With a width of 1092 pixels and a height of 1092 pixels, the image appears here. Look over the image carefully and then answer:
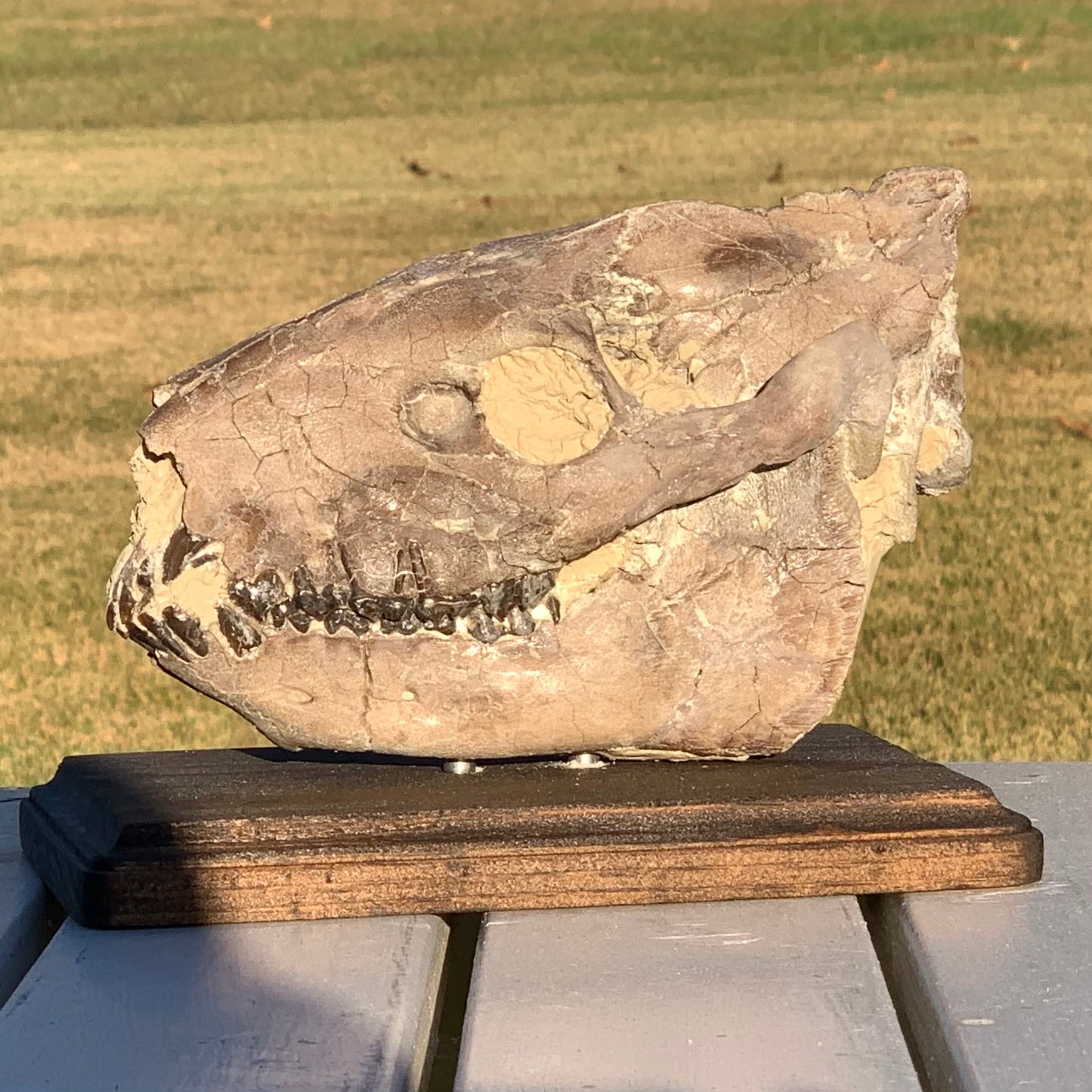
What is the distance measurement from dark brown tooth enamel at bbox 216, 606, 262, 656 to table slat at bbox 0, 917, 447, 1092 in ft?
1.30

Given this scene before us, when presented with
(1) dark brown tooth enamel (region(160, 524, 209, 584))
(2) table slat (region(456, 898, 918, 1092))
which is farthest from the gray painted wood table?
(1) dark brown tooth enamel (region(160, 524, 209, 584))

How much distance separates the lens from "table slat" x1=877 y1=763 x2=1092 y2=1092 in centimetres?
240

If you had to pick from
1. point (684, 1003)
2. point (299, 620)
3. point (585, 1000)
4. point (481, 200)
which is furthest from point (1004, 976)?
point (481, 200)

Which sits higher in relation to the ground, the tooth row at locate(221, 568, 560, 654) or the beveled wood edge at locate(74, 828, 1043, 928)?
the tooth row at locate(221, 568, 560, 654)

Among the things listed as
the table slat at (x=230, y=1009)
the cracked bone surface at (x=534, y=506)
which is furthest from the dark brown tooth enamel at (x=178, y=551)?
the table slat at (x=230, y=1009)

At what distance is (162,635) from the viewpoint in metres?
2.93

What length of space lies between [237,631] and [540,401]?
0.54 metres

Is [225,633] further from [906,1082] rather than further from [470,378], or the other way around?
[906,1082]

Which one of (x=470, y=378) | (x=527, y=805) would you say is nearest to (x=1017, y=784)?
(x=527, y=805)

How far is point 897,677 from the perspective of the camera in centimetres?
519

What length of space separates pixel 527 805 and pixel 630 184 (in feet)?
32.4

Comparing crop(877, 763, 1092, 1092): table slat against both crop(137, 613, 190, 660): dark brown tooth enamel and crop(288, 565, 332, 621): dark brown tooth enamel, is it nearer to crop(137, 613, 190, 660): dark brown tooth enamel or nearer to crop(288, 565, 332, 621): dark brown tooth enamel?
crop(288, 565, 332, 621): dark brown tooth enamel

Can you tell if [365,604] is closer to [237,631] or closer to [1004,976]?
[237,631]

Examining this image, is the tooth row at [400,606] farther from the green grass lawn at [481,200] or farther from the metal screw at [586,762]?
the green grass lawn at [481,200]
